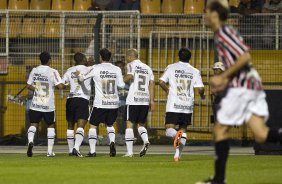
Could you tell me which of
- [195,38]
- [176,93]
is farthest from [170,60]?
[176,93]

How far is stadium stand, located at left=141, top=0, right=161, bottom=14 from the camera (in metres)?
28.5

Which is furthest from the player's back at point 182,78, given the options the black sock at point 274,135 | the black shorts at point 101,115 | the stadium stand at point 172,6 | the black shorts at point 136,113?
the stadium stand at point 172,6

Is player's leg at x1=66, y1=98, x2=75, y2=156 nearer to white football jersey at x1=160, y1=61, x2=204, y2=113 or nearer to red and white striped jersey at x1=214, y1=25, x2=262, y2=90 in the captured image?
white football jersey at x1=160, y1=61, x2=204, y2=113

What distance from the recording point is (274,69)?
25.1 m

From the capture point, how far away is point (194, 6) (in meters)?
28.3

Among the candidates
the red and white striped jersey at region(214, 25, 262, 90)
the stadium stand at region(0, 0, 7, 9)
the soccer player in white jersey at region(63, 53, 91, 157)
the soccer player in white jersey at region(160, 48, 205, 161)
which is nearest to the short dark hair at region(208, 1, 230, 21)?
the red and white striped jersey at region(214, 25, 262, 90)

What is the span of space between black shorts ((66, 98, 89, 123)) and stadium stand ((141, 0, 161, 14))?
8.13m

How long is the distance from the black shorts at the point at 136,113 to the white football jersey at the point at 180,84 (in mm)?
1326

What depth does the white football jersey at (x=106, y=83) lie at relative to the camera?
66.4 feet

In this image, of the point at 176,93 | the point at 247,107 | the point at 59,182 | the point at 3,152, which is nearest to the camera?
the point at 247,107

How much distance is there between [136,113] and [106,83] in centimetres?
93

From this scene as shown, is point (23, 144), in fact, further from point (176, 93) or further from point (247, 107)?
point (247, 107)

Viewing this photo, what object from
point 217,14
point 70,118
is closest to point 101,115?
point 70,118

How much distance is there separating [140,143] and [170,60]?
8.18 feet
